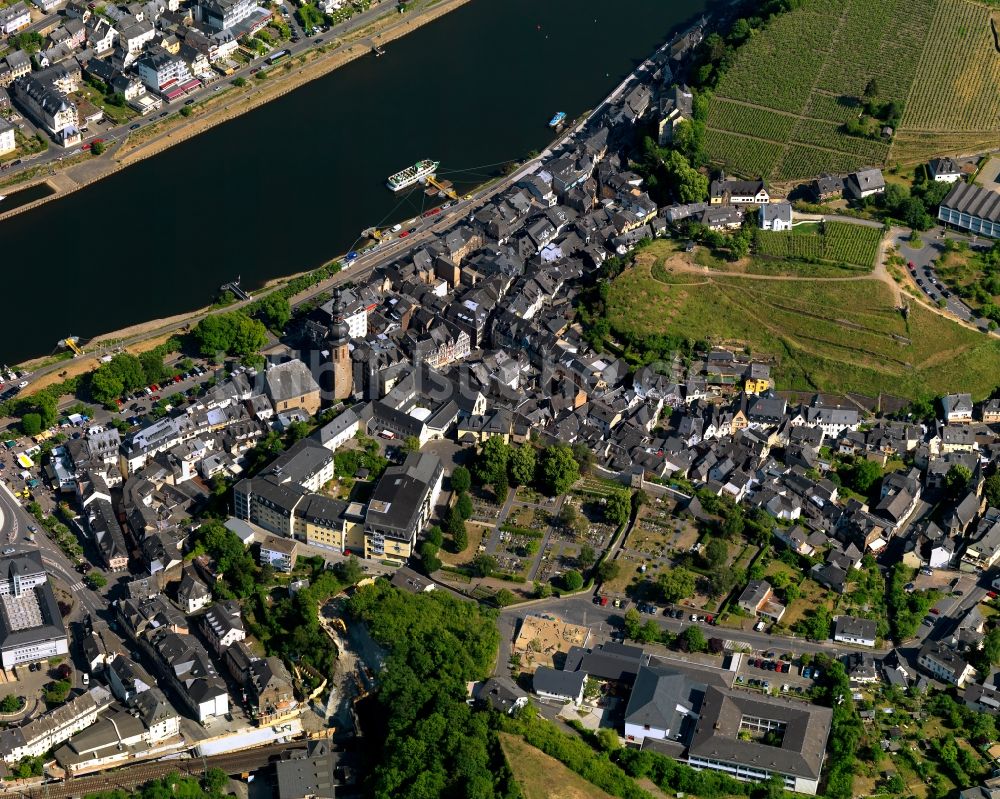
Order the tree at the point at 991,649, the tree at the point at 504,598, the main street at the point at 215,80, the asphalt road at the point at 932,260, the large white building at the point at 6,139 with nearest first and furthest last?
the tree at the point at 991,649 → the tree at the point at 504,598 → the asphalt road at the point at 932,260 → the large white building at the point at 6,139 → the main street at the point at 215,80

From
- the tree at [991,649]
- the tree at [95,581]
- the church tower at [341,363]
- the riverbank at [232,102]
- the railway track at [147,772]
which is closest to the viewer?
the railway track at [147,772]

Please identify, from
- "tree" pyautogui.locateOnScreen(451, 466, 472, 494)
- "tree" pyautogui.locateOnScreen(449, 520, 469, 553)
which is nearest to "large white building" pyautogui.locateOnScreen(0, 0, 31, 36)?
"tree" pyautogui.locateOnScreen(451, 466, 472, 494)

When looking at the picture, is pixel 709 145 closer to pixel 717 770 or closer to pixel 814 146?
pixel 814 146

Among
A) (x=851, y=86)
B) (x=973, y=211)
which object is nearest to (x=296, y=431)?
(x=973, y=211)

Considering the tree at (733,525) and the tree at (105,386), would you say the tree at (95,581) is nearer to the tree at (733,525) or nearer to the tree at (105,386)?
the tree at (105,386)

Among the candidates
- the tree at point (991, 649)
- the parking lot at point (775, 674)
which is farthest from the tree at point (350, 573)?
the tree at point (991, 649)

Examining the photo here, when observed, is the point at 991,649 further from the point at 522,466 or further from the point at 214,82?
the point at 214,82

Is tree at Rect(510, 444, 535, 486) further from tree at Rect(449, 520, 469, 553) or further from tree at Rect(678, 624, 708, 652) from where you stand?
tree at Rect(678, 624, 708, 652)

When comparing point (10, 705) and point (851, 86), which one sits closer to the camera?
point (10, 705)
